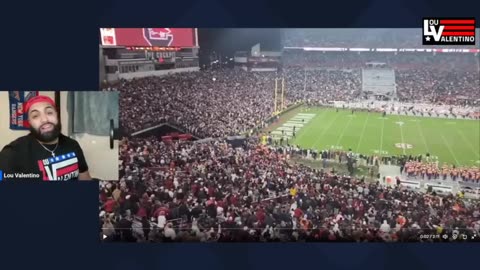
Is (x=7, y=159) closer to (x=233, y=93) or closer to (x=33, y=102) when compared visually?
(x=33, y=102)

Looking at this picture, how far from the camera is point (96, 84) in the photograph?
157 inches

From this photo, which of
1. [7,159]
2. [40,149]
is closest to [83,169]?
[40,149]

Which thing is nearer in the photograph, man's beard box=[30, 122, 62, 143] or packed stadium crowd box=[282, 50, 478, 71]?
man's beard box=[30, 122, 62, 143]

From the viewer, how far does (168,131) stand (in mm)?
4098

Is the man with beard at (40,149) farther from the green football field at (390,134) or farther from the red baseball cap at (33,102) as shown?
the green football field at (390,134)

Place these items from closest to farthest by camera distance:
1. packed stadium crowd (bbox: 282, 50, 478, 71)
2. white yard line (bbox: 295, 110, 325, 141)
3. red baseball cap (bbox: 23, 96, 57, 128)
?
red baseball cap (bbox: 23, 96, 57, 128), packed stadium crowd (bbox: 282, 50, 478, 71), white yard line (bbox: 295, 110, 325, 141)

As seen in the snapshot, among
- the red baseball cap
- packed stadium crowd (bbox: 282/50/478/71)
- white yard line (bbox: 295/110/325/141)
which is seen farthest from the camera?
white yard line (bbox: 295/110/325/141)

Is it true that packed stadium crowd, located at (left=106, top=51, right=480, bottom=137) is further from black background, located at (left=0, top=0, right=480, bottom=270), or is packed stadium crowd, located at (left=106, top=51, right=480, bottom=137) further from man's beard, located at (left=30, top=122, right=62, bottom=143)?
man's beard, located at (left=30, top=122, right=62, bottom=143)

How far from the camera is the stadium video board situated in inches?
155

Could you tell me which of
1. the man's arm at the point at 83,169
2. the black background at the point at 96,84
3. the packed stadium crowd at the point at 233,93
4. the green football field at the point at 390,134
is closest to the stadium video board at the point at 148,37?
the black background at the point at 96,84

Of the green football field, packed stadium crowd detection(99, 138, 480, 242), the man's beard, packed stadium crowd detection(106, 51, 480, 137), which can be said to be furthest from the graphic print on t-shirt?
the green football field

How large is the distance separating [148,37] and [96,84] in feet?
2.22

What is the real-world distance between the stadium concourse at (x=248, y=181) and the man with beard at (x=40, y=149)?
50 centimetres

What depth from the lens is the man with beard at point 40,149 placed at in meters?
3.91
